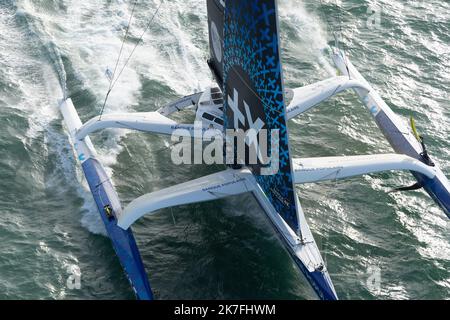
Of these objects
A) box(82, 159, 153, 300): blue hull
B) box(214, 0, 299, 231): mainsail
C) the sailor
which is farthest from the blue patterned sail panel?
the sailor

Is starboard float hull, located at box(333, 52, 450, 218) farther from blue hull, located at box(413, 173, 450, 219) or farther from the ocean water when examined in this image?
the ocean water

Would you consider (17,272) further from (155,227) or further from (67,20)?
(67,20)

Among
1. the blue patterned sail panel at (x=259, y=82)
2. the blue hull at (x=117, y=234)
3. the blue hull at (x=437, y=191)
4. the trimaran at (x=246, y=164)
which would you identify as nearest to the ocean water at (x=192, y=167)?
the blue hull at (x=437, y=191)

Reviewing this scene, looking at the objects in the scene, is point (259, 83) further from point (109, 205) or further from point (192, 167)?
point (192, 167)

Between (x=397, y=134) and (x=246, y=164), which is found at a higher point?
(x=397, y=134)

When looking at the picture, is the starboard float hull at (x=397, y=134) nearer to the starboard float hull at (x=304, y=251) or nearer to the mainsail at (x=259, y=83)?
the starboard float hull at (x=304, y=251)

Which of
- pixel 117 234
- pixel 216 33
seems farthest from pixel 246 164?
pixel 216 33
